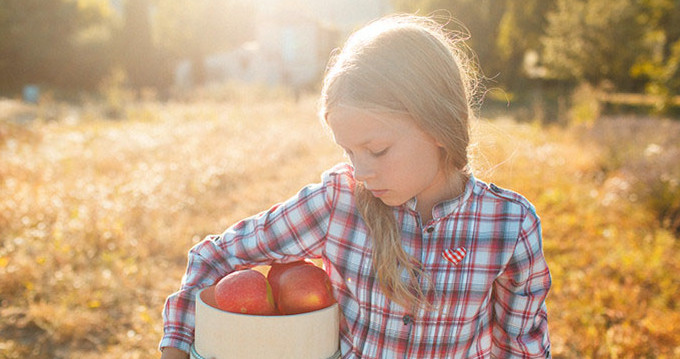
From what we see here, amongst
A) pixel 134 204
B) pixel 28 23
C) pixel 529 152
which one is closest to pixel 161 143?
pixel 134 204

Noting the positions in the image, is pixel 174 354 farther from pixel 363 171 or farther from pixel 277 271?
pixel 363 171

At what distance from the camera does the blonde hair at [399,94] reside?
47.1 inches

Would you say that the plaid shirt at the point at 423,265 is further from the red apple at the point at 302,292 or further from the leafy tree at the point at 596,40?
the leafy tree at the point at 596,40

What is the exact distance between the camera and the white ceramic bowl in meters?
1.07

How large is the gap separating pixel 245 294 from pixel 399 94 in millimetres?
539

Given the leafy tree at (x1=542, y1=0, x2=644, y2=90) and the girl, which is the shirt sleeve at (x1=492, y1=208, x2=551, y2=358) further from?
the leafy tree at (x1=542, y1=0, x2=644, y2=90)

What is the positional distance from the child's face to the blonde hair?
0.02 m

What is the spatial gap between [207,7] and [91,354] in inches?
1249

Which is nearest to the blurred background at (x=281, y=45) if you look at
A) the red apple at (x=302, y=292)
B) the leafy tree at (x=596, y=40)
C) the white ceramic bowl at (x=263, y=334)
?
the leafy tree at (x=596, y=40)

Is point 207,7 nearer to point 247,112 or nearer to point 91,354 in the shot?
point 247,112

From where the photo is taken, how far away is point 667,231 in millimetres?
4258

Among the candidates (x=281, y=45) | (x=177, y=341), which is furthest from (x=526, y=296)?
(x=281, y=45)

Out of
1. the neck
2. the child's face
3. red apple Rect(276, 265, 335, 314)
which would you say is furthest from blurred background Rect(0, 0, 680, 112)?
red apple Rect(276, 265, 335, 314)

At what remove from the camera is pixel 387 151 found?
47.9 inches
